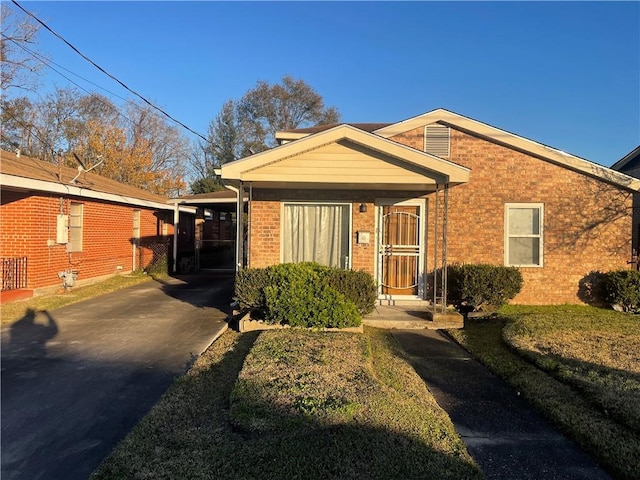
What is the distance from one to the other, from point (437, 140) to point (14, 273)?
33.9 ft

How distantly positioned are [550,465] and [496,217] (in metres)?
6.97

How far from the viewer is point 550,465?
324cm

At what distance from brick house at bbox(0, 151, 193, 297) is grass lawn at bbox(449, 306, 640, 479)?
967 centimetres

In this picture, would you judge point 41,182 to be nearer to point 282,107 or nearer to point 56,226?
point 56,226

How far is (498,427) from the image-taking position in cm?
388

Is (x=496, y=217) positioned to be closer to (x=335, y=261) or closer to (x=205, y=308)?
(x=335, y=261)

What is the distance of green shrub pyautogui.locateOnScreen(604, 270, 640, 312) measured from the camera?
8906mm

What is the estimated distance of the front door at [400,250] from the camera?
9328 millimetres

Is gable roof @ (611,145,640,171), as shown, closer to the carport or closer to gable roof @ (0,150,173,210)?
the carport

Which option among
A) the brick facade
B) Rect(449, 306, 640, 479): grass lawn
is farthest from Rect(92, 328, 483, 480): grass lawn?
the brick facade

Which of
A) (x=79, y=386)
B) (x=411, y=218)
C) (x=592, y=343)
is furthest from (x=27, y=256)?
(x=592, y=343)

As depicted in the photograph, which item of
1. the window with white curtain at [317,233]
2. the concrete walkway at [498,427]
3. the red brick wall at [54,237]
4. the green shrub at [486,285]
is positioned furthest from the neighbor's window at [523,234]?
the red brick wall at [54,237]

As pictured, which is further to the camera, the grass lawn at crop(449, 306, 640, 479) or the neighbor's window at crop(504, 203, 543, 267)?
the neighbor's window at crop(504, 203, 543, 267)

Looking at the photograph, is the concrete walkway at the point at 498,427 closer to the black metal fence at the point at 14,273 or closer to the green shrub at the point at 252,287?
the green shrub at the point at 252,287
